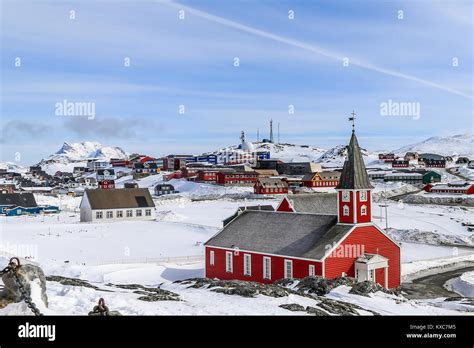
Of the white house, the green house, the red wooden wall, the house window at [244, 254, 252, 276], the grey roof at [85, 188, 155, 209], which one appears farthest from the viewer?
the green house

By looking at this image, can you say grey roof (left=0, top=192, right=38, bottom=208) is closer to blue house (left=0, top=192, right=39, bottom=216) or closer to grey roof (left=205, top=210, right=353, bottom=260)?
blue house (left=0, top=192, right=39, bottom=216)

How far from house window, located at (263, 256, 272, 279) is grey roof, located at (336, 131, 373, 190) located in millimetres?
6558

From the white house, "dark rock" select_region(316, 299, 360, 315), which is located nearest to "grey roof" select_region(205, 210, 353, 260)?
"dark rock" select_region(316, 299, 360, 315)

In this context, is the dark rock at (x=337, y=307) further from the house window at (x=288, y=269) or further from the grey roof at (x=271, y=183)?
the grey roof at (x=271, y=183)

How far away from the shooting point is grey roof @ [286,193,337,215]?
48.2 m

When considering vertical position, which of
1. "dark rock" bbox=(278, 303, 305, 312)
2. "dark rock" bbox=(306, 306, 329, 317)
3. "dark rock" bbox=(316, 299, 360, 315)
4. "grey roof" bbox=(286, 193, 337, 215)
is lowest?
"dark rock" bbox=(316, 299, 360, 315)

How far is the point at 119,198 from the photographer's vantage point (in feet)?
244

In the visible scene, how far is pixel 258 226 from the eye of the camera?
Answer: 120ft

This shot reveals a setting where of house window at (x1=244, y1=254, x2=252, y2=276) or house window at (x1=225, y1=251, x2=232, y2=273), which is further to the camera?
house window at (x1=225, y1=251, x2=232, y2=273)

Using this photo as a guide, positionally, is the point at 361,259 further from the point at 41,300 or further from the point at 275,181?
the point at 275,181

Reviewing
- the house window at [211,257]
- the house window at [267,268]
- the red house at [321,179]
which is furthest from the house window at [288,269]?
the red house at [321,179]
